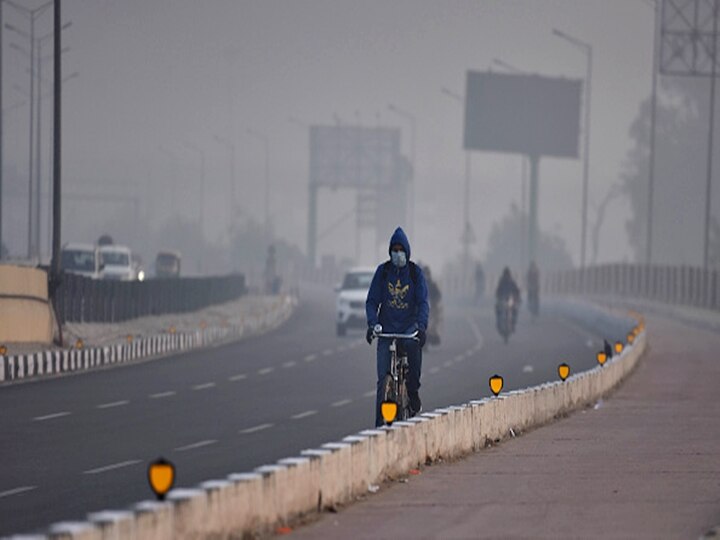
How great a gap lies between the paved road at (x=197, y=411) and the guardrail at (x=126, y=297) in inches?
106

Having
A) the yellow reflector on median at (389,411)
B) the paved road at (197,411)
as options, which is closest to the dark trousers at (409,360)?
the paved road at (197,411)

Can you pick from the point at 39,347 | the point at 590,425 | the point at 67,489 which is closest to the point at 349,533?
the point at 67,489

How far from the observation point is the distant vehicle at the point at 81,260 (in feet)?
229

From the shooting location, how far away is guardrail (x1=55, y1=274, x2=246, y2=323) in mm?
48094

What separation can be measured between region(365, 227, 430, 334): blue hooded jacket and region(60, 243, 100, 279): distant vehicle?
1972 inches

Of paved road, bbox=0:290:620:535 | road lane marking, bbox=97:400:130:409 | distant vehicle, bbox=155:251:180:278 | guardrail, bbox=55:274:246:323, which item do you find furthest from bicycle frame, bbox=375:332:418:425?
distant vehicle, bbox=155:251:180:278

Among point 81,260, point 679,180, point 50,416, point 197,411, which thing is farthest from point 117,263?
point 679,180

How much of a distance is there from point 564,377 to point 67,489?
10.3 m

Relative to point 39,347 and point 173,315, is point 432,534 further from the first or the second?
point 173,315

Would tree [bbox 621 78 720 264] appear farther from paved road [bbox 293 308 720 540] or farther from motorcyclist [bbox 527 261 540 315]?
paved road [bbox 293 308 720 540]

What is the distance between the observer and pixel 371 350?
2164 inches

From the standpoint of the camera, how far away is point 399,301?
788 inches

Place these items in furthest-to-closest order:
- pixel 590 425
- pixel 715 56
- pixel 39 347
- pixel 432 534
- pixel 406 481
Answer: pixel 715 56, pixel 39 347, pixel 590 425, pixel 406 481, pixel 432 534

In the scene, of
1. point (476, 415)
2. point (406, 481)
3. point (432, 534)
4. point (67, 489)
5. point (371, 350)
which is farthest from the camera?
point (371, 350)
